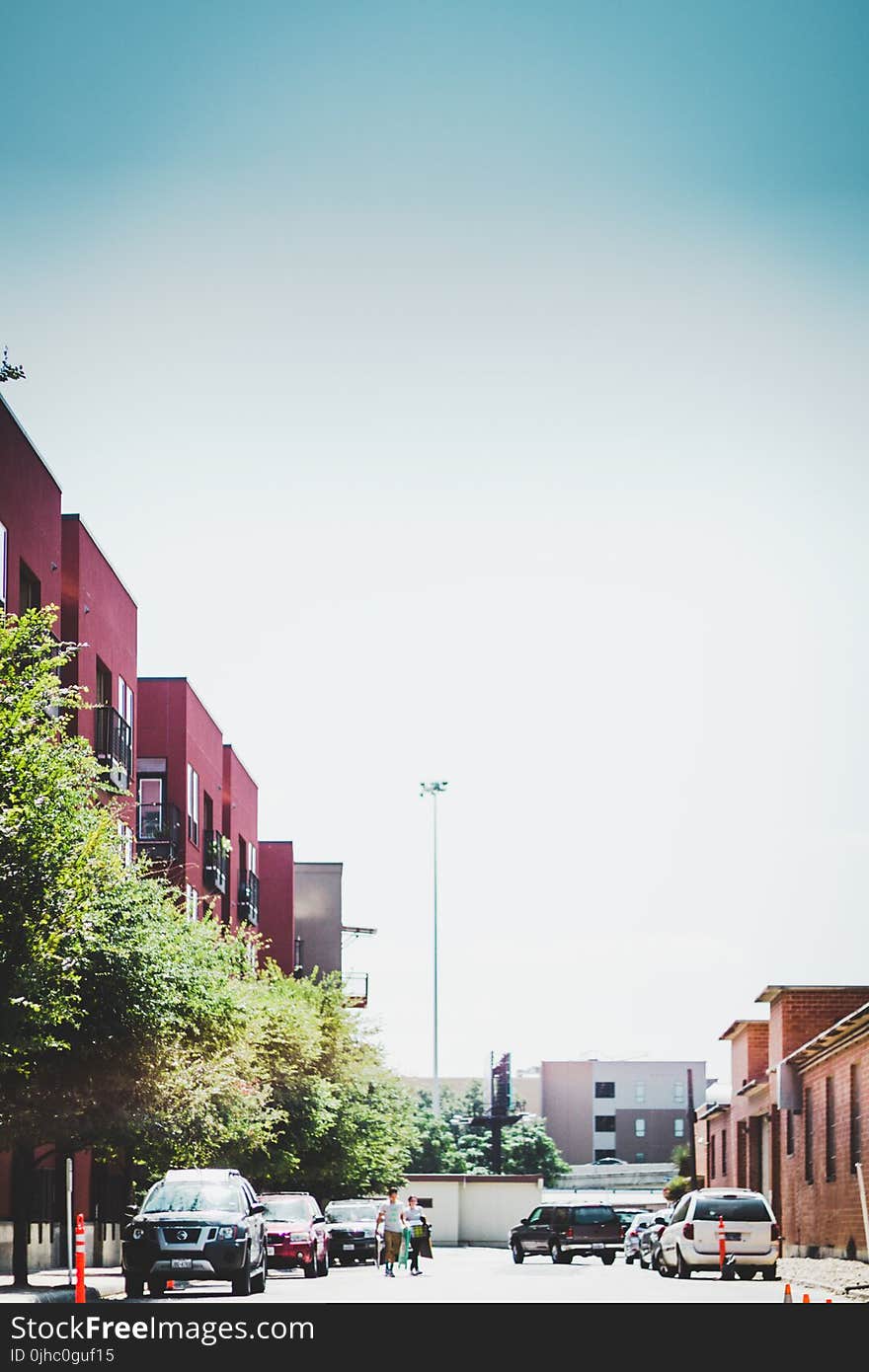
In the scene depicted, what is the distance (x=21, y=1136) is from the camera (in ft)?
98.1

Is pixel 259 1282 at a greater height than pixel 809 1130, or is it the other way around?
pixel 809 1130

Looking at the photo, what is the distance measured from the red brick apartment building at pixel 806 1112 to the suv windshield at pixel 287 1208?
1042 centimetres

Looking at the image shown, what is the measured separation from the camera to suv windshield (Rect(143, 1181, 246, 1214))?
2800 centimetres

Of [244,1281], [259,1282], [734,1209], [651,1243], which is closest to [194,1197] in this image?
[259,1282]

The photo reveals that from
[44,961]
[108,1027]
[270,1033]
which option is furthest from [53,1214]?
[44,961]

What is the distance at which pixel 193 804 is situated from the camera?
56781mm

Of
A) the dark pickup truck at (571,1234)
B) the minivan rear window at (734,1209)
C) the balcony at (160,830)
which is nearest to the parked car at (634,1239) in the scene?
the dark pickup truck at (571,1234)

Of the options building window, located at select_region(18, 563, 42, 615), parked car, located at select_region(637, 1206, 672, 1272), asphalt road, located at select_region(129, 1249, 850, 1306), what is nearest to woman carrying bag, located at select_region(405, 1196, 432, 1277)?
asphalt road, located at select_region(129, 1249, 850, 1306)

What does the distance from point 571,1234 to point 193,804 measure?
1620 centimetres

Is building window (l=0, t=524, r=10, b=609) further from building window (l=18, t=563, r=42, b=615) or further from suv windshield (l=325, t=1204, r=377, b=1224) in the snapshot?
suv windshield (l=325, t=1204, r=377, b=1224)

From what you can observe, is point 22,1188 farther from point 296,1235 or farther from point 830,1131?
point 830,1131

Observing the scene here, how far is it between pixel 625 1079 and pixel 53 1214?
102925mm
